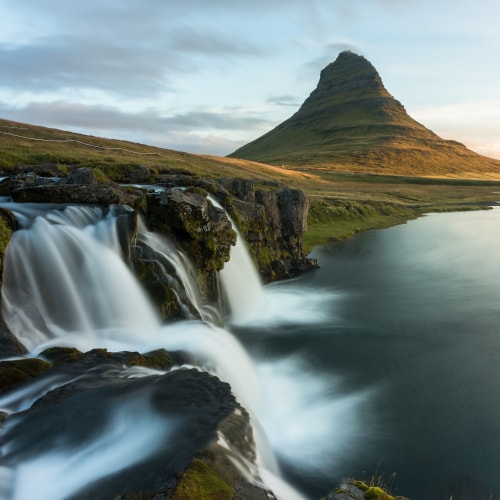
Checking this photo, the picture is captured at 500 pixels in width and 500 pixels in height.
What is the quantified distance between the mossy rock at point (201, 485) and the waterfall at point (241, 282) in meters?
15.8

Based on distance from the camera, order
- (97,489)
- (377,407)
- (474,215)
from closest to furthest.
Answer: (97,489) < (377,407) < (474,215)

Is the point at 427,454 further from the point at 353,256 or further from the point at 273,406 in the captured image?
the point at 353,256

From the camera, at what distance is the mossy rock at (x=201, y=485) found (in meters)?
5.68

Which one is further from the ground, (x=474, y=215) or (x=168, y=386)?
(x=474, y=215)

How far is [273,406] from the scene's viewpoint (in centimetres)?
1346

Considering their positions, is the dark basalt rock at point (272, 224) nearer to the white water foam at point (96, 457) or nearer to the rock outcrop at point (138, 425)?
the rock outcrop at point (138, 425)

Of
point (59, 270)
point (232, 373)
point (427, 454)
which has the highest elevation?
point (59, 270)

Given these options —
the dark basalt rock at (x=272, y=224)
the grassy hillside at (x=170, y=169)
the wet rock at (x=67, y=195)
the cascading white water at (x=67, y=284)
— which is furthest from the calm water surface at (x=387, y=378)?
the grassy hillside at (x=170, y=169)

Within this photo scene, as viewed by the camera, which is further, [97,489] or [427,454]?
[427,454]

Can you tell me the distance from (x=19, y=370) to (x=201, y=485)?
6.03 meters

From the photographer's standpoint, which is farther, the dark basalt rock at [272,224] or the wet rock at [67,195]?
the dark basalt rock at [272,224]

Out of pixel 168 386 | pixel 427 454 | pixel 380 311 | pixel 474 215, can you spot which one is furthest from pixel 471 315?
pixel 474 215

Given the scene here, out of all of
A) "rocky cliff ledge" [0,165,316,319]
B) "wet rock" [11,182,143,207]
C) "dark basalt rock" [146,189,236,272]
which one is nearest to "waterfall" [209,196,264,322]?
"rocky cliff ledge" [0,165,316,319]

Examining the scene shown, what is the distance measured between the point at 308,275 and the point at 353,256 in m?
8.53
